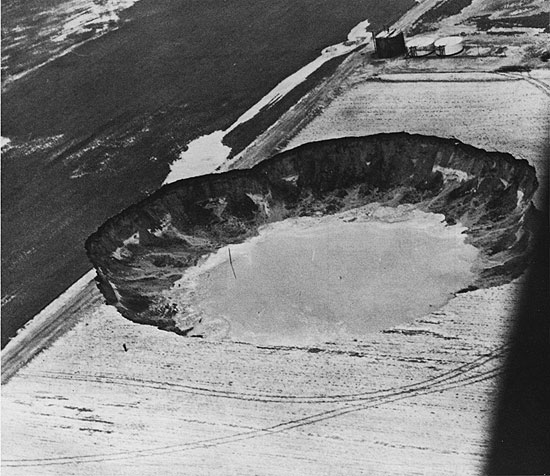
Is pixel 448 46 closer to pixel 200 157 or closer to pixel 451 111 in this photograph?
pixel 451 111

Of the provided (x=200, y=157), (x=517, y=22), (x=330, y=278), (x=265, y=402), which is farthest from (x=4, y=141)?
(x=517, y=22)

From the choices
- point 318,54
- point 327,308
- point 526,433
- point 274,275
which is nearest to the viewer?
point 526,433

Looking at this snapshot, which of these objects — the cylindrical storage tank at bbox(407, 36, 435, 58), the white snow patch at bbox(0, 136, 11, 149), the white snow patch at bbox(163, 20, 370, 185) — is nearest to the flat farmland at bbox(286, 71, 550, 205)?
the cylindrical storage tank at bbox(407, 36, 435, 58)

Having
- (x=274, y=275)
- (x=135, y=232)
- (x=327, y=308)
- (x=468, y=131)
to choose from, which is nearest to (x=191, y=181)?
(x=135, y=232)

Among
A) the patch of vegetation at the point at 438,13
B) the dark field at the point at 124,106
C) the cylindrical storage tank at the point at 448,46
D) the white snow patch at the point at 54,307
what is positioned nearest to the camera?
the white snow patch at the point at 54,307

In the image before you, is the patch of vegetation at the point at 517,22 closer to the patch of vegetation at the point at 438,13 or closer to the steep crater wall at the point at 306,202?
the patch of vegetation at the point at 438,13

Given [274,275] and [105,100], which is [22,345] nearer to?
[274,275]

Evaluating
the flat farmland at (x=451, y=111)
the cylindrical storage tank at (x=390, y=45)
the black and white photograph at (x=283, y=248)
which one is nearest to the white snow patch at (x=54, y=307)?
the black and white photograph at (x=283, y=248)
